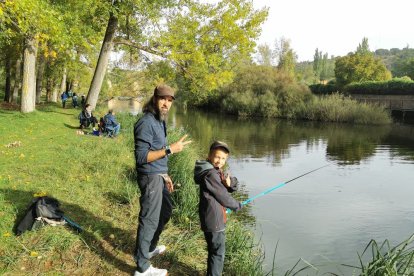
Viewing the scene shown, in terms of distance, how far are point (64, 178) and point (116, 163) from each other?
74.3 inches

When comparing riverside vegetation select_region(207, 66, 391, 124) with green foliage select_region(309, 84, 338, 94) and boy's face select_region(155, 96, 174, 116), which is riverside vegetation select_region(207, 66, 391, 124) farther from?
boy's face select_region(155, 96, 174, 116)

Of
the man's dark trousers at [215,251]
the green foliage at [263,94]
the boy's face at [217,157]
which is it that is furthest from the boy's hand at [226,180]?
the green foliage at [263,94]

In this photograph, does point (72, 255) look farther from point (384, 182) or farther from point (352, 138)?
point (352, 138)

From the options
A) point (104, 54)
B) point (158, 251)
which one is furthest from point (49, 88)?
point (158, 251)

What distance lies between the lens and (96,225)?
5.12m

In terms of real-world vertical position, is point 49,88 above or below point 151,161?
above

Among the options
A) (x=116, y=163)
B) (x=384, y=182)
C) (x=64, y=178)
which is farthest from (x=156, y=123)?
(x=384, y=182)

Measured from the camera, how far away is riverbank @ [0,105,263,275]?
428 cm

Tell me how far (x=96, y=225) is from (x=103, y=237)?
32 centimetres

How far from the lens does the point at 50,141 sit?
36.1 ft

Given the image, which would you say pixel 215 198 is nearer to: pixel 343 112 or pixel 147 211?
pixel 147 211

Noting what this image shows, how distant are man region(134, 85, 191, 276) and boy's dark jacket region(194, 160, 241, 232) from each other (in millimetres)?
→ 356

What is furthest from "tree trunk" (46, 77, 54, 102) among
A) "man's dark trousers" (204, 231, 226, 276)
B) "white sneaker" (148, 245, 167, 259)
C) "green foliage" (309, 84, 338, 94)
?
"green foliage" (309, 84, 338, 94)

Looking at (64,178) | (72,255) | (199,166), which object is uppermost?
(199,166)
